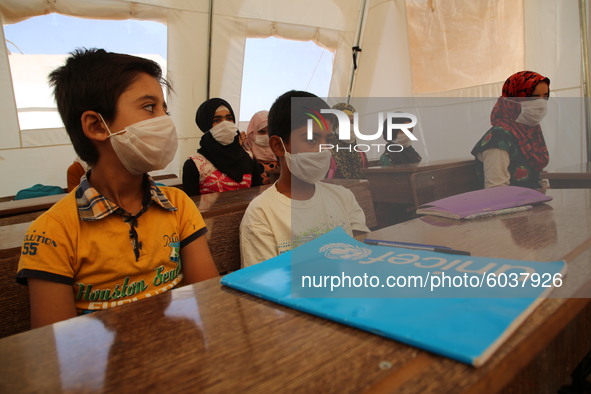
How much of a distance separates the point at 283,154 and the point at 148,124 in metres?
0.45

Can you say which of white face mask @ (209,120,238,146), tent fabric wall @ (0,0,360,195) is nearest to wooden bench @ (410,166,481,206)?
white face mask @ (209,120,238,146)

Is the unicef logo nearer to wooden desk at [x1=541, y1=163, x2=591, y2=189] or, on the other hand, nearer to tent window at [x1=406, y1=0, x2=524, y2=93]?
wooden desk at [x1=541, y1=163, x2=591, y2=189]

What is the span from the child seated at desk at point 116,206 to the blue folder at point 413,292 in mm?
389

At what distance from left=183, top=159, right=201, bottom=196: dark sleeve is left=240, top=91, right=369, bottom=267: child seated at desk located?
44.8 inches

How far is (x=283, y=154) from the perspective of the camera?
1272mm

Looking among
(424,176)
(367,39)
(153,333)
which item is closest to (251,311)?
(153,333)

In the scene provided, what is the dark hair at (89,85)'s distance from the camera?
898 mm

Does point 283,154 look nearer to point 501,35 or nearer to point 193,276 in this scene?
point 193,276

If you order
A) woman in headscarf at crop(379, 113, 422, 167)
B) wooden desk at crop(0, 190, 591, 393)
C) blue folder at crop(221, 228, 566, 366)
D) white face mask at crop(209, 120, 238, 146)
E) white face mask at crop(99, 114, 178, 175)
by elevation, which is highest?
white face mask at crop(209, 120, 238, 146)

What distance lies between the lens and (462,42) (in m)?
4.55

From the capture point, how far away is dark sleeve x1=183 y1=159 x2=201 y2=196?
91.4 inches

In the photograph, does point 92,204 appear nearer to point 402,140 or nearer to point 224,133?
point 402,140

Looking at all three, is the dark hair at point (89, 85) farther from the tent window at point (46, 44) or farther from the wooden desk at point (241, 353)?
the tent window at point (46, 44)

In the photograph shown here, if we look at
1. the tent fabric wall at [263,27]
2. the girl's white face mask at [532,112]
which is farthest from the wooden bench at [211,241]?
the tent fabric wall at [263,27]
